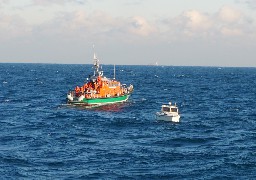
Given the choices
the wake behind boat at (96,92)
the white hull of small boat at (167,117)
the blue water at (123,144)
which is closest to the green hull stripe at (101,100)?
the wake behind boat at (96,92)

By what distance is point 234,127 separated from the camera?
65.9 m

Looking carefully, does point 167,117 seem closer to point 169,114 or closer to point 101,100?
point 169,114

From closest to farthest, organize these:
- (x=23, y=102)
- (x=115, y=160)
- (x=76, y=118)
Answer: (x=115, y=160) < (x=76, y=118) < (x=23, y=102)

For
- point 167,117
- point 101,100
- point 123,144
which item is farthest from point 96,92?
point 123,144

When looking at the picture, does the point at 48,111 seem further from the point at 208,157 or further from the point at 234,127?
the point at 208,157

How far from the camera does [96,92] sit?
88.5 m

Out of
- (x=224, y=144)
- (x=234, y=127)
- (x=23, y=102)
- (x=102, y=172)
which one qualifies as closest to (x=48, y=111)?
(x=23, y=102)

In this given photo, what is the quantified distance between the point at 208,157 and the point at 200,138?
10310mm

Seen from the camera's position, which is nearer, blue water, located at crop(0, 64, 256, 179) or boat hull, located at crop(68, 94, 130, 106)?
blue water, located at crop(0, 64, 256, 179)

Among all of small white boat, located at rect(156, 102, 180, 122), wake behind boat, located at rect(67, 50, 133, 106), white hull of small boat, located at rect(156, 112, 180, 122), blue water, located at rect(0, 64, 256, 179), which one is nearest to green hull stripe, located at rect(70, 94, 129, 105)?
wake behind boat, located at rect(67, 50, 133, 106)

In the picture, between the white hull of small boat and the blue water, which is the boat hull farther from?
the white hull of small boat

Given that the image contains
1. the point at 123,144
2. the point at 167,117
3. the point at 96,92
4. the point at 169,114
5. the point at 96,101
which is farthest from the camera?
the point at 96,92

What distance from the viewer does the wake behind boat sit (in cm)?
8656

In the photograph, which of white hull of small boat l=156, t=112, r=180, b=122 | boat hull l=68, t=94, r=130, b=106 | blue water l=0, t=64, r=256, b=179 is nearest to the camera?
blue water l=0, t=64, r=256, b=179
